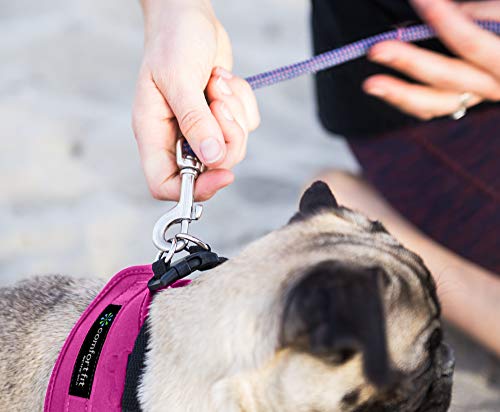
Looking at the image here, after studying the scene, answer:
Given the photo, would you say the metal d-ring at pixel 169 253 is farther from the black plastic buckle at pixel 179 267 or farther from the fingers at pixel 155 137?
the fingers at pixel 155 137

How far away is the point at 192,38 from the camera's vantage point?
1.70m

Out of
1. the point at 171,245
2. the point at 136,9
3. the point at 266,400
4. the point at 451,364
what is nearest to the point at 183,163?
the point at 171,245

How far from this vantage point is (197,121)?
158cm

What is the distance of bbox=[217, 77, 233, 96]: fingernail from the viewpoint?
1.70m

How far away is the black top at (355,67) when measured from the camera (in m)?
2.20

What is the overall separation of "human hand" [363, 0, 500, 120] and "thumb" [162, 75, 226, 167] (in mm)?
525

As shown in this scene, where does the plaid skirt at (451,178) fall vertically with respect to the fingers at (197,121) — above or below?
below

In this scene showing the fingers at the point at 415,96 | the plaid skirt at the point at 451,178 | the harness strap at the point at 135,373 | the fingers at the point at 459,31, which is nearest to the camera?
the harness strap at the point at 135,373

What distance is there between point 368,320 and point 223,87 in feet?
2.81

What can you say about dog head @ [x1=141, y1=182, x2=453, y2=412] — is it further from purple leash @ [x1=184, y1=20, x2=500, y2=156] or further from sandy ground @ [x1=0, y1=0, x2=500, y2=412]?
sandy ground @ [x1=0, y1=0, x2=500, y2=412]

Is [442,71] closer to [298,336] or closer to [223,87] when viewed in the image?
[223,87]

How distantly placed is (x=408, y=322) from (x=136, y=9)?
2.70 meters

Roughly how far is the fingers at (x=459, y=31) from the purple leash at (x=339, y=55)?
1.3 inches

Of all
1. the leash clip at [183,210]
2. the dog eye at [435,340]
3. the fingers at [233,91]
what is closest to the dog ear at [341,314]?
the dog eye at [435,340]
